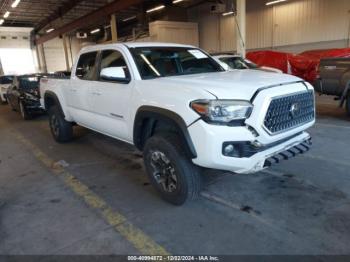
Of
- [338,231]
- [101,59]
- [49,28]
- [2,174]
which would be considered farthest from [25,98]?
[49,28]

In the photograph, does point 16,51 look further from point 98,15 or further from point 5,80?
point 5,80

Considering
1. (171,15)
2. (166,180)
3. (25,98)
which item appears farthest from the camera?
(171,15)

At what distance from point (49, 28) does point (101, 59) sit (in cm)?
2519

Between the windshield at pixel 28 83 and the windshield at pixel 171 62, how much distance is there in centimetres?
735

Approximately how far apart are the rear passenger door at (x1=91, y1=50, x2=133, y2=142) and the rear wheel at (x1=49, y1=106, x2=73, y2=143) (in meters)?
1.67

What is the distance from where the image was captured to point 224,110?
2.67 metres

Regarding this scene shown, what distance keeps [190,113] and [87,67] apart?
2.82 meters

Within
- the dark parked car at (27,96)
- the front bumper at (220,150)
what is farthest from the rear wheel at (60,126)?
the front bumper at (220,150)

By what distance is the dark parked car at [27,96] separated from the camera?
936cm

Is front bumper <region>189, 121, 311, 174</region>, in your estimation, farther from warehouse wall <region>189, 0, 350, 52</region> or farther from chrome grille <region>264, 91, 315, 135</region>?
warehouse wall <region>189, 0, 350, 52</region>

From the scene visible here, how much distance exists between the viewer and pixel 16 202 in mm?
3641

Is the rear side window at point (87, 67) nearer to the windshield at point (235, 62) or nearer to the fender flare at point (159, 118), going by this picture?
the fender flare at point (159, 118)

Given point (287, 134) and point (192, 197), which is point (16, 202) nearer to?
point (192, 197)

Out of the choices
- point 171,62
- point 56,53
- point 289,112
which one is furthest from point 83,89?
point 56,53
